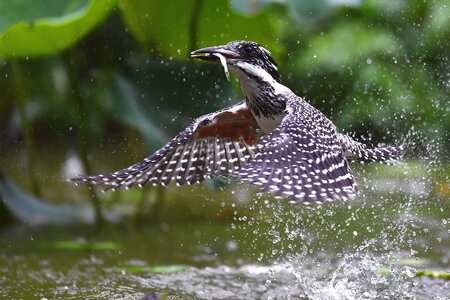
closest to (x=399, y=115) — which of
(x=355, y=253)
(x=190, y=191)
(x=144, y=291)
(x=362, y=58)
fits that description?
(x=362, y=58)

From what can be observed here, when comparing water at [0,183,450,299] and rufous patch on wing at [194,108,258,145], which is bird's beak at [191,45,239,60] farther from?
water at [0,183,450,299]

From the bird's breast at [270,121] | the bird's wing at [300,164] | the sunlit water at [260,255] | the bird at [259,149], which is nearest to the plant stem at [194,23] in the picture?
the sunlit water at [260,255]

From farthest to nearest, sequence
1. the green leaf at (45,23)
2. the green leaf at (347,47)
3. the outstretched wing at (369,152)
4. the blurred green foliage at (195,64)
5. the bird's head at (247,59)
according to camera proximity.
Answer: the green leaf at (347,47), the blurred green foliage at (195,64), the green leaf at (45,23), the outstretched wing at (369,152), the bird's head at (247,59)

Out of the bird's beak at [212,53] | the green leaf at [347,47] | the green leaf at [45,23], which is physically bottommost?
the bird's beak at [212,53]

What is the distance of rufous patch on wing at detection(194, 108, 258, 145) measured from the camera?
11.0ft

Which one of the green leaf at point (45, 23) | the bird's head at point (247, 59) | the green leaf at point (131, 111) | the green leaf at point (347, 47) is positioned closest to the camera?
the bird's head at point (247, 59)

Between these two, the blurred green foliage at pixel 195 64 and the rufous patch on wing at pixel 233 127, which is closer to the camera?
the rufous patch on wing at pixel 233 127

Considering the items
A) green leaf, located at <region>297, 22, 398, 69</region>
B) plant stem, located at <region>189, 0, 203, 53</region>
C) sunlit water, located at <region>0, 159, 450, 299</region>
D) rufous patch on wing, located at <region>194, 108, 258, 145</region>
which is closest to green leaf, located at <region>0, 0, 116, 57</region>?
plant stem, located at <region>189, 0, 203, 53</region>

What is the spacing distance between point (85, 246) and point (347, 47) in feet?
8.73

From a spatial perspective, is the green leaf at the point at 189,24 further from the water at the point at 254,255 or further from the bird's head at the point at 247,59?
the bird's head at the point at 247,59

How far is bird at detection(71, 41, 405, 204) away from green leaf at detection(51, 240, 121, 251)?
0.87 m

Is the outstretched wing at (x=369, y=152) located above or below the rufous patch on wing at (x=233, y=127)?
below

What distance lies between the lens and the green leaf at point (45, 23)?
4.08m

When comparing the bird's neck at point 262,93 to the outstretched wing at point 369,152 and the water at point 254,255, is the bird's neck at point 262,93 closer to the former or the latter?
the outstretched wing at point 369,152
